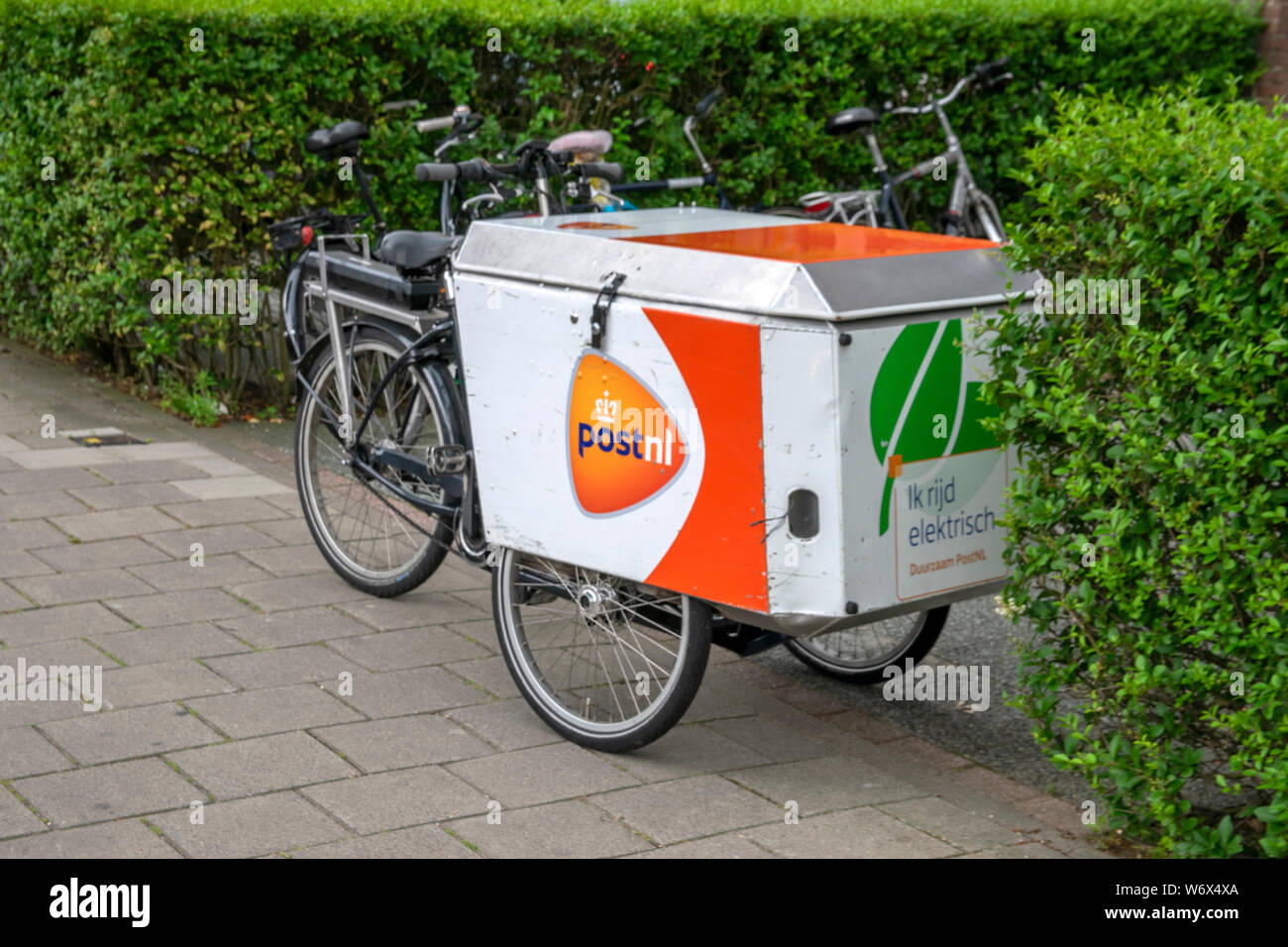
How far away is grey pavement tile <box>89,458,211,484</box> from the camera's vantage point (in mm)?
6617

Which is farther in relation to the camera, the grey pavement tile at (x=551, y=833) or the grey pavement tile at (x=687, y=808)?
the grey pavement tile at (x=687, y=808)

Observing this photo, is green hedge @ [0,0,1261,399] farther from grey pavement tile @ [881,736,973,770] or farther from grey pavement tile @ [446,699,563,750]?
grey pavement tile @ [881,736,973,770]

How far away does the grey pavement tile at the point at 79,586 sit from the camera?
202 inches

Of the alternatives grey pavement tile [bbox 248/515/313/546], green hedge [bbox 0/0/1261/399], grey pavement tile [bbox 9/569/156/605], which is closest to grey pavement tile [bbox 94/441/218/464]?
green hedge [bbox 0/0/1261/399]

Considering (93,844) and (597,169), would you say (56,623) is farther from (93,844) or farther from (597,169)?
(597,169)

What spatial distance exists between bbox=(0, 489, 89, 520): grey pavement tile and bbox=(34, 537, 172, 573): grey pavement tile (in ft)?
1.48

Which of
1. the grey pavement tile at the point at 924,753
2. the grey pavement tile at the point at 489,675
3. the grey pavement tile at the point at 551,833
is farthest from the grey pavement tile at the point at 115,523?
the grey pavement tile at the point at 924,753

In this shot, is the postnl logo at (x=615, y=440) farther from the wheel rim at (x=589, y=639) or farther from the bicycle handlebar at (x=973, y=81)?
the bicycle handlebar at (x=973, y=81)

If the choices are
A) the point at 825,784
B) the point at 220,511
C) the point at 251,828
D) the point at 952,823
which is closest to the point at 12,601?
the point at 220,511

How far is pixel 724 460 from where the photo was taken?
11.6ft

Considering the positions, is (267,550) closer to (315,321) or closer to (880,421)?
(315,321)

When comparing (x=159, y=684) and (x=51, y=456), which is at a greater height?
(x=51, y=456)

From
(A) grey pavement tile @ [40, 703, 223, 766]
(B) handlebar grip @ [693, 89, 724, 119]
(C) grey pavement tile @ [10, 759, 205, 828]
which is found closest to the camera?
(C) grey pavement tile @ [10, 759, 205, 828]

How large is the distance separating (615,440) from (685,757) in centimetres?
91
